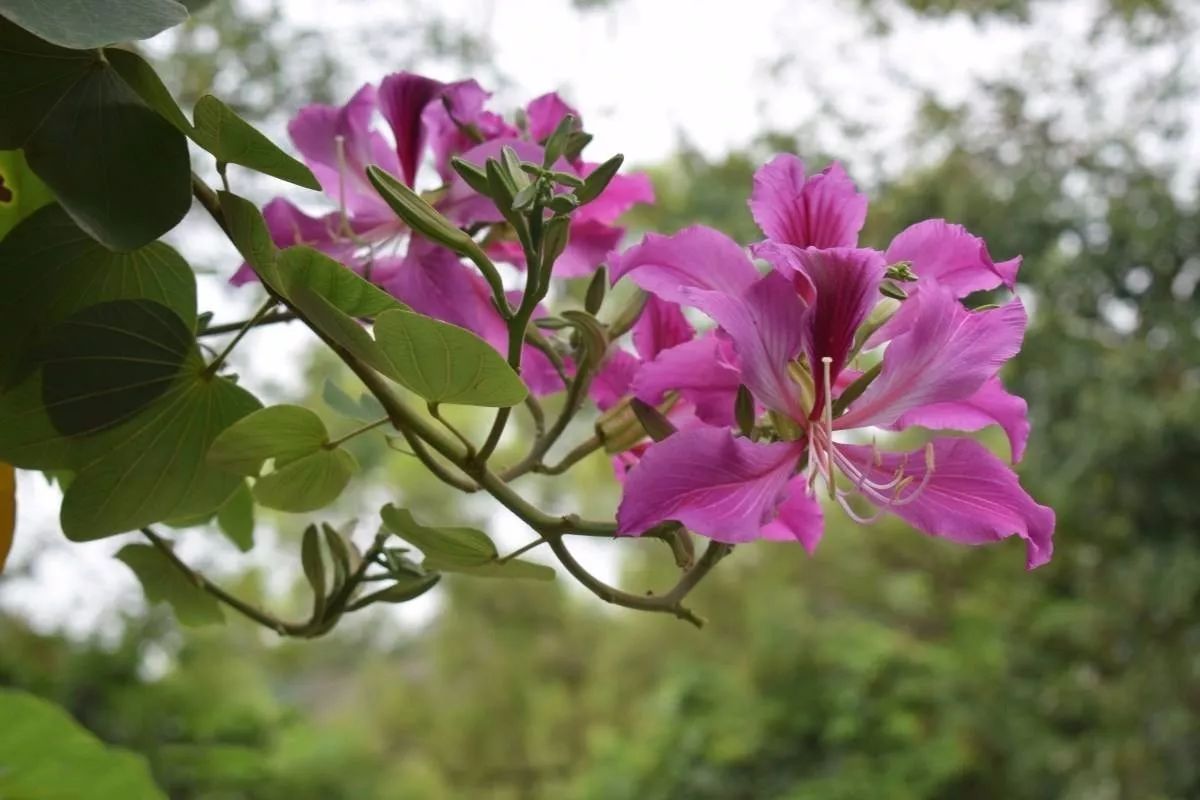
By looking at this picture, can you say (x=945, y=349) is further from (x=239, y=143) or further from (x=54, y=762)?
(x=54, y=762)

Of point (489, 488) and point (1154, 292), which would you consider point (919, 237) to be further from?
point (1154, 292)

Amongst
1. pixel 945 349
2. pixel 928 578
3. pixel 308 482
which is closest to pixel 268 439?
pixel 308 482

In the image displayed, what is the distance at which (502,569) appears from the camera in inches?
10.7

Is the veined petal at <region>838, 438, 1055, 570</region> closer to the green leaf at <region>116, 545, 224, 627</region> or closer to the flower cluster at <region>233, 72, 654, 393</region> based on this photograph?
the flower cluster at <region>233, 72, 654, 393</region>

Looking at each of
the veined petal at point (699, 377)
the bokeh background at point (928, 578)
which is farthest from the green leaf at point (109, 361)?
the bokeh background at point (928, 578)

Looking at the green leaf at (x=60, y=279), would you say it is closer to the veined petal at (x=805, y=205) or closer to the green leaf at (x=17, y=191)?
the green leaf at (x=17, y=191)

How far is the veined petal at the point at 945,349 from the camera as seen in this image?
23 cm

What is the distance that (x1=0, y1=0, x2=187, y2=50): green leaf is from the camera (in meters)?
0.21

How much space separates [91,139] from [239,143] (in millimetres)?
29

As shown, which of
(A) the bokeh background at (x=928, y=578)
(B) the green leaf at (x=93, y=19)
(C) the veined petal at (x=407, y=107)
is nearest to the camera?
(B) the green leaf at (x=93, y=19)

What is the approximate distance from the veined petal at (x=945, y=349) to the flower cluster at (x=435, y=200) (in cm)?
9

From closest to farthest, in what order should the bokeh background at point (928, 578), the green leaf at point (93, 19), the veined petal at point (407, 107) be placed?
1. the green leaf at point (93, 19)
2. the veined petal at point (407, 107)
3. the bokeh background at point (928, 578)

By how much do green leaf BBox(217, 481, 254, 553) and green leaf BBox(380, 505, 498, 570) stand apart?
10 cm

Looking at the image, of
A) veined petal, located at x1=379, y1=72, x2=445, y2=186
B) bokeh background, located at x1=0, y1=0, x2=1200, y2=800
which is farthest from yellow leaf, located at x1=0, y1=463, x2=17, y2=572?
bokeh background, located at x1=0, y1=0, x2=1200, y2=800
